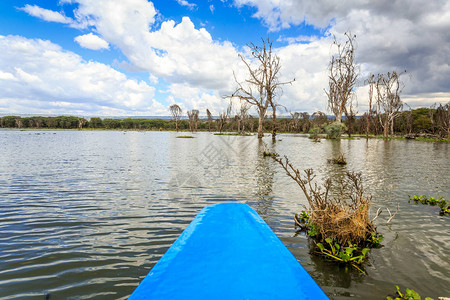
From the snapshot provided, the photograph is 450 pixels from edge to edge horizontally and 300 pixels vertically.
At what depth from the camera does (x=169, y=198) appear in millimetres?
6551

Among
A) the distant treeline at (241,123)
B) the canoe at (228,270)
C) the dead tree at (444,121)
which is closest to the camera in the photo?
the canoe at (228,270)

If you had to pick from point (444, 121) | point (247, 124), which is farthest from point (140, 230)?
point (247, 124)

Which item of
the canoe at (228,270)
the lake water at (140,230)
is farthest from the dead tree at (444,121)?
the canoe at (228,270)

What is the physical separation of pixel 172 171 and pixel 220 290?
886cm

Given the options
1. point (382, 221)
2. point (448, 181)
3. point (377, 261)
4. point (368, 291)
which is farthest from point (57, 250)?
point (448, 181)

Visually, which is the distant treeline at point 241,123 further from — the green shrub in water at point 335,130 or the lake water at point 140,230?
the lake water at point 140,230

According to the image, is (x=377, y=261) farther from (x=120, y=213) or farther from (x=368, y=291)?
(x=120, y=213)

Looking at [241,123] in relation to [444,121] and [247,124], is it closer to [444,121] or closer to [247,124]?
[247,124]

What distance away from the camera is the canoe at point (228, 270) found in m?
2.12

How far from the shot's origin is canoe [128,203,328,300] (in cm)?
212

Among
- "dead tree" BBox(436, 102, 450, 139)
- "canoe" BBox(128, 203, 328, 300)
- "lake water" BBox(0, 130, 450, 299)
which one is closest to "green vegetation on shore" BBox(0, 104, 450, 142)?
"dead tree" BBox(436, 102, 450, 139)

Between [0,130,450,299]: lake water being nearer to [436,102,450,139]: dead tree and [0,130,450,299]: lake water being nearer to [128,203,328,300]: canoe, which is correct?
[128,203,328,300]: canoe

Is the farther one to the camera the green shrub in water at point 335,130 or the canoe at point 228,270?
the green shrub in water at point 335,130

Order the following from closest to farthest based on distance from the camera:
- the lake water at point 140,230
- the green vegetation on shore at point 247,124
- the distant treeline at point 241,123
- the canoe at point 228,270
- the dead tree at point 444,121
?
the canoe at point 228,270, the lake water at point 140,230, the dead tree at point 444,121, the green vegetation on shore at point 247,124, the distant treeline at point 241,123
